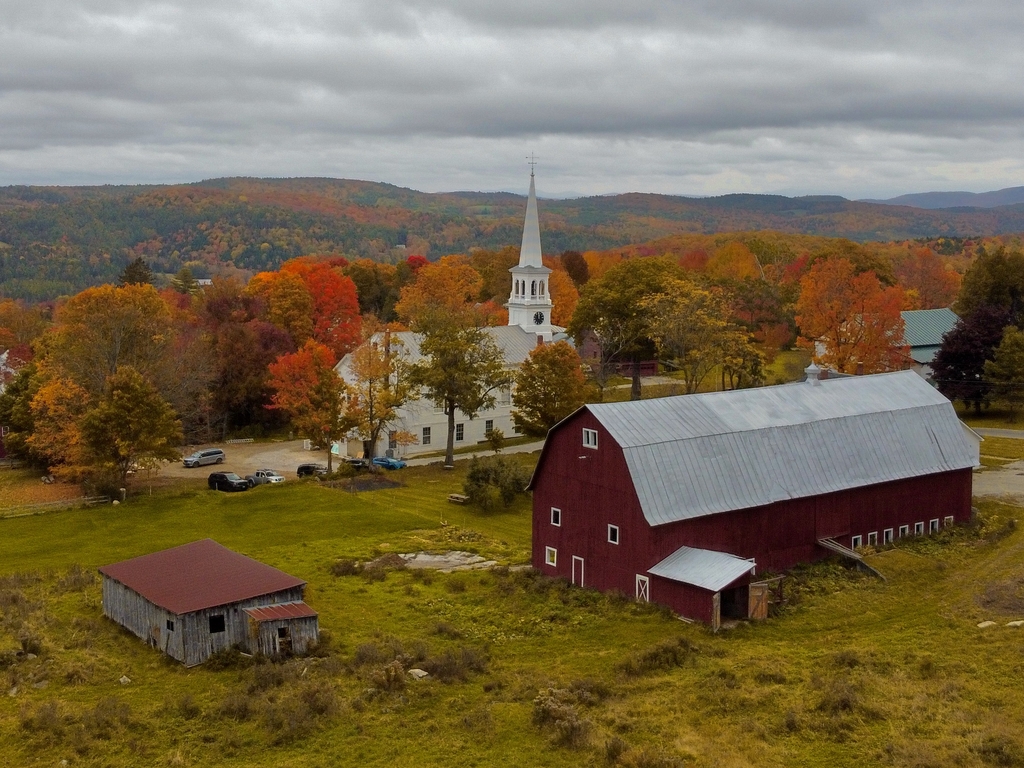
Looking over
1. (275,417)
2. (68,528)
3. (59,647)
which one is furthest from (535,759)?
(275,417)

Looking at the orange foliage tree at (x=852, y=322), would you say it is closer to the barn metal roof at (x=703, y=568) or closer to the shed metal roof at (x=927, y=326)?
the shed metal roof at (x=927, y=326)

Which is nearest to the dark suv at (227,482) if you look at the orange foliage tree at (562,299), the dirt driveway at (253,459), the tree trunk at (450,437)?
the dirt driveway at (253,459)

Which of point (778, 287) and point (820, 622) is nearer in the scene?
point (820, 622)

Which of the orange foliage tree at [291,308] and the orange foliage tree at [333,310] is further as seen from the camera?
the orange foliage tree at [333,310]

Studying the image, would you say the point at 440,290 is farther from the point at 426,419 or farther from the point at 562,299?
the point at 426,419

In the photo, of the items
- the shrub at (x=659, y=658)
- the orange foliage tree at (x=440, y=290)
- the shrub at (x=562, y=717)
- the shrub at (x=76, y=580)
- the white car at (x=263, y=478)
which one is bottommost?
the white car at (x=263, y=478)

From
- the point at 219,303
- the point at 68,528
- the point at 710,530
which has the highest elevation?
the point at 219,303

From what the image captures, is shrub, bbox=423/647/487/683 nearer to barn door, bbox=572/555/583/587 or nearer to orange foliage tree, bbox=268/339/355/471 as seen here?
barn door, bbox=572/555/583/587

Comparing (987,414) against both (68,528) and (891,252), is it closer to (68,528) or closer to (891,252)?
(68,528)
